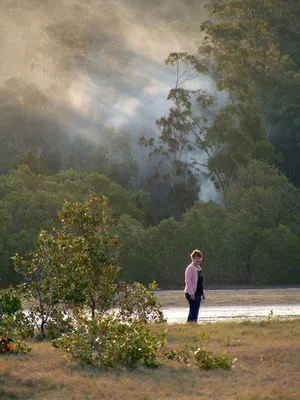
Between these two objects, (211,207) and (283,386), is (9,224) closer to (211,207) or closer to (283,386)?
(211,207)

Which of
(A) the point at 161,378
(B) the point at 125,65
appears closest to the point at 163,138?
(B) the point at 125,65

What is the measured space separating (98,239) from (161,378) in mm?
6421

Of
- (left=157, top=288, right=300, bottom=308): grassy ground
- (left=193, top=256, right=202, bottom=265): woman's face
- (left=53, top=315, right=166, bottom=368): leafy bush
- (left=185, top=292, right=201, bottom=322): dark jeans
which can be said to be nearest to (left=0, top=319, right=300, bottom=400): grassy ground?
(left=53, top=315, right=166, bottom=368): leafy bush

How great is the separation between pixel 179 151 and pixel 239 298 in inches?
1183

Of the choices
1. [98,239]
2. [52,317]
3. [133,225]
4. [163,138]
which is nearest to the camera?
[52,317]

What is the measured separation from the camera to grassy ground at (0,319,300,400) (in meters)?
11.3

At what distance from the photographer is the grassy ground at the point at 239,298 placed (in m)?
31.3

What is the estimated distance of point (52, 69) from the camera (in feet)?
251

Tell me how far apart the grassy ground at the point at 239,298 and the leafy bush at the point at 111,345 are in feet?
54.6

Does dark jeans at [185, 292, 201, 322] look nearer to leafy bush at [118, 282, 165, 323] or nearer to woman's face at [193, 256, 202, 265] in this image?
woman's face at [193, 256, 202, 265]

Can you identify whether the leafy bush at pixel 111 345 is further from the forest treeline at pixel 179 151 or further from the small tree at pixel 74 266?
the forest treeline at pixel 179 151

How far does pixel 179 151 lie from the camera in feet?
207

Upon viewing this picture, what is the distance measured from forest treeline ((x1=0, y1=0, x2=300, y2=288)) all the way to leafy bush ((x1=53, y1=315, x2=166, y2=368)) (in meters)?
27.4

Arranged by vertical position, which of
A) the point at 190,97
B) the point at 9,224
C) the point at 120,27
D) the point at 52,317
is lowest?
the point at 52,317
